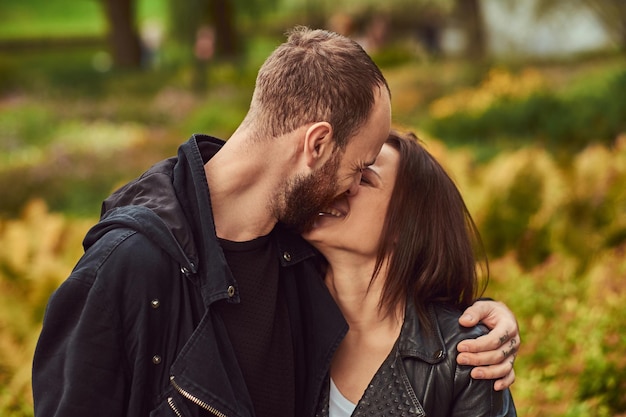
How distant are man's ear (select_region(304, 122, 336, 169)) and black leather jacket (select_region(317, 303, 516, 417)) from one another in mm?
697

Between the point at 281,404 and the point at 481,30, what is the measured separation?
16.1 meters

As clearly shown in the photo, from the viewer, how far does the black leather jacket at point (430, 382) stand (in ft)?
8.68

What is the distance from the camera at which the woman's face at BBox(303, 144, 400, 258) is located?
2775 mm

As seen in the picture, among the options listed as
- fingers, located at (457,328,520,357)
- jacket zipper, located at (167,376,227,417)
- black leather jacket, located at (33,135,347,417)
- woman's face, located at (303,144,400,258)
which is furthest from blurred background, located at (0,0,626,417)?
jacket zipper, located at (167,376,227,417)

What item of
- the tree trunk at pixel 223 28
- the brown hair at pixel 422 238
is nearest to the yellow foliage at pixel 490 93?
the brown hair at pixel 422 238

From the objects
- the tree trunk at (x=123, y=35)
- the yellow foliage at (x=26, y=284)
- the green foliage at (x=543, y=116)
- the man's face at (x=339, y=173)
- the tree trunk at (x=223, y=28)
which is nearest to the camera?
the man's face at (x=339, y=173)

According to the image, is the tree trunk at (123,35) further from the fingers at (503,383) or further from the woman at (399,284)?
the fingers at (503,383)

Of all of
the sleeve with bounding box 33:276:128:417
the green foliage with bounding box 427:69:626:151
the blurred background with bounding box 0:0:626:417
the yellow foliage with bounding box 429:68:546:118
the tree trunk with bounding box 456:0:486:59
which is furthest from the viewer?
the tree trunk with bounding box 456:0:486:59

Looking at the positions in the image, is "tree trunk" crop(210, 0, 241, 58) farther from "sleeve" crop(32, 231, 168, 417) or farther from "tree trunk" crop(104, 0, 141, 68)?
"sleeve" crop(32, 231, 168, 417)

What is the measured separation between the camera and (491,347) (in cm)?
266

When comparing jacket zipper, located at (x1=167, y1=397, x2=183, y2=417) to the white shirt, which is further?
the white shirt

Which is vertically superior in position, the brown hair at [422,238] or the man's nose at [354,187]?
the man's nose at [354,187]

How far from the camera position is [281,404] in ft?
8.57

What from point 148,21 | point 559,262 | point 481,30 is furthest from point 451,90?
point 148,21
